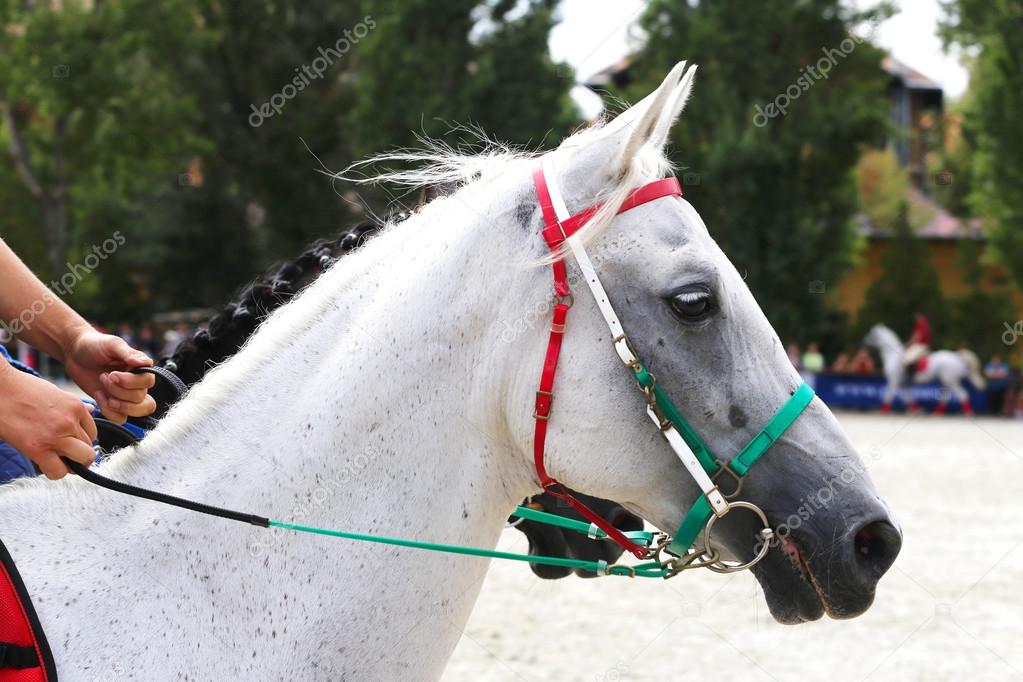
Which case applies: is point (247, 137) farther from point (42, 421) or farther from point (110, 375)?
point (42, 421)

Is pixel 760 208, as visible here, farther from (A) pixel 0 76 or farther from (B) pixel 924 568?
(B) pixel 924 568

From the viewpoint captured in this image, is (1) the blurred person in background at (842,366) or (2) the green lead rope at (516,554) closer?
(2) the green lead rope at (516,554)

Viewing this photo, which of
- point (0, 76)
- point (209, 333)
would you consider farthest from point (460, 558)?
point (0, 76)

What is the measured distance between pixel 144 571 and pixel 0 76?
29.5m

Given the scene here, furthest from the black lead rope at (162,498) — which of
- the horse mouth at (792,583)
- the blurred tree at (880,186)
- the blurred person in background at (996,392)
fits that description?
the blurred tree at (880,186)

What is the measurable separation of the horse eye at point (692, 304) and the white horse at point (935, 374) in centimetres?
2832

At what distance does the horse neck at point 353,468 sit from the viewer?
2.34 m

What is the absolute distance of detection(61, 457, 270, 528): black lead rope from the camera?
232 cm

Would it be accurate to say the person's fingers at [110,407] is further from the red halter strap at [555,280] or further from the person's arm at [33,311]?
the red halter strap at [555,280]

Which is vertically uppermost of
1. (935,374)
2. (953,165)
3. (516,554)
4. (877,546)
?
(516,554)

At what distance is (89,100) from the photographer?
28453mm

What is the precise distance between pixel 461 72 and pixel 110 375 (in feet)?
96.2

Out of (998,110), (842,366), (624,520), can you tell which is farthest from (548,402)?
(998,110)

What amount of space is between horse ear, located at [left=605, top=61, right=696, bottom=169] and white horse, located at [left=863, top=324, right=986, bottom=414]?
28.2 m
